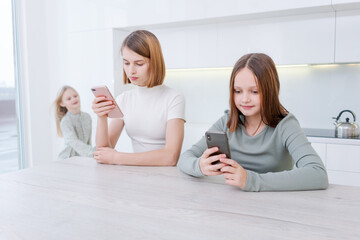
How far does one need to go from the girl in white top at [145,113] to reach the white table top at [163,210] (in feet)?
0.75

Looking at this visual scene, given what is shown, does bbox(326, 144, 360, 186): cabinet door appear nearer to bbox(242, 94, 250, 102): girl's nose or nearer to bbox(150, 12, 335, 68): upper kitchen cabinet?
bbox(150, 12, 335, 68): upper kitchen cabinet

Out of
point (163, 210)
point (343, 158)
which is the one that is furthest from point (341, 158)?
point (163, 210)

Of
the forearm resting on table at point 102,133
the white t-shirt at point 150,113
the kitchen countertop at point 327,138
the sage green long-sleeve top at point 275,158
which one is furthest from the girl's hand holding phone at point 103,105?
the kitchen countertop at point 327,138

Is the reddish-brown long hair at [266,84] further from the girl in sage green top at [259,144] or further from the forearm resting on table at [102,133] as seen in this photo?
the forearm resting on table at [102,133]

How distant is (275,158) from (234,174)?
0.32 m

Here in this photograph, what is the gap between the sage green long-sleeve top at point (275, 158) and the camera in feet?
3.73

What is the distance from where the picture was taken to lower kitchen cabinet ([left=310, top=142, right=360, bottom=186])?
8.76 feet

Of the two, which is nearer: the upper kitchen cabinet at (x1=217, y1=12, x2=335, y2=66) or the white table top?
the white table top

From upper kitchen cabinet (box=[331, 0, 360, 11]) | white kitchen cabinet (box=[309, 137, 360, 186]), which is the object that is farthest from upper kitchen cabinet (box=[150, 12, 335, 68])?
white kitchen cabinet (box=[309, 137, 360, 186])

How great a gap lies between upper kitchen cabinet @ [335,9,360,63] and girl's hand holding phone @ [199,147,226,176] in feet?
6.89

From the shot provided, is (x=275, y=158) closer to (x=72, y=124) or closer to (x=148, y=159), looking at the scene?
(x=148, y=159)

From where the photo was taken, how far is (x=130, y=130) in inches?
70.4

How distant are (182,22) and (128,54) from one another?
1.81 m

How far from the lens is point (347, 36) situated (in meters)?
2.81
